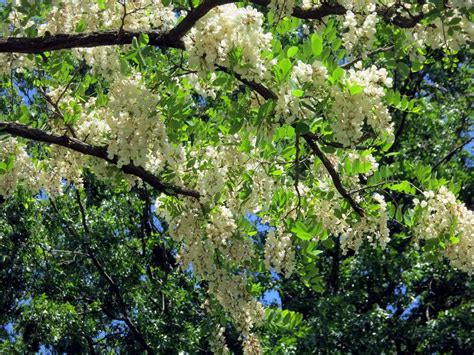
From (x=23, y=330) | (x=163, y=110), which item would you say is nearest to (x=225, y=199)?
(x=163, y=110)

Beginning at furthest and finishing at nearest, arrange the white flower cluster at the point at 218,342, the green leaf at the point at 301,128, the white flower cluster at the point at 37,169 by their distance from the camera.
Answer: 1. the white flower cluster at the point at 218,342
2. the white flower cluster at the point at 37,169
3. the green leaf at the point at 301,128

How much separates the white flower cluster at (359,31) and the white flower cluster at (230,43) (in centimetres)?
49

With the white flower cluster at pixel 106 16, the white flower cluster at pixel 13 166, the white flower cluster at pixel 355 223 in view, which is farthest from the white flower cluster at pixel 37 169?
the white flower cluster at pixel 355 223

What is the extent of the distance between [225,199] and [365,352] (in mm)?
6099

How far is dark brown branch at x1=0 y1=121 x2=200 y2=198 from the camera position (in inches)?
183

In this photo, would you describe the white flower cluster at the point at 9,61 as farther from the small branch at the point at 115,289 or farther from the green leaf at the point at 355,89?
the small branch at the point at 115,289

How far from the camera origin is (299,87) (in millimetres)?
3896

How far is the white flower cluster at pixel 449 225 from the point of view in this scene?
462cm

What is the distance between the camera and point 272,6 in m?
3.89

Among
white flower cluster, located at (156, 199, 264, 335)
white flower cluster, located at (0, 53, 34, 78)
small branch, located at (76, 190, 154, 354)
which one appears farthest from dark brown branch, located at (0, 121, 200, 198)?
small branch, located at (76, 190, 154, 354)

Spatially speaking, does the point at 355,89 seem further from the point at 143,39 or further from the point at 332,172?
the point at 143,39

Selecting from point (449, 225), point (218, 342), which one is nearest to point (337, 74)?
point (449, 225)

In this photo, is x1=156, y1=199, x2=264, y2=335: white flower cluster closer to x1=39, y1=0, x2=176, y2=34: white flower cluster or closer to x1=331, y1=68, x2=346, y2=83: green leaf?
x1=39, y1=0, x2=176, y2=34: white flower cluster

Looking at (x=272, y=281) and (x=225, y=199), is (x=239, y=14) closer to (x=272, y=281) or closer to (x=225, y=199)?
(x=225, y=199)
